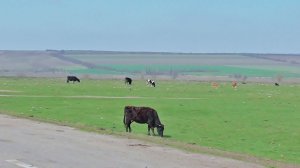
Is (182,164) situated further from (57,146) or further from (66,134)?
(66,134)

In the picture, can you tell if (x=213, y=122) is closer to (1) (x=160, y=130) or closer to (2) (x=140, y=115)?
(2) (x=140, y=115)

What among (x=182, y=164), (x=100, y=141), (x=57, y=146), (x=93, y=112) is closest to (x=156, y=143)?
(x=100, y=141)

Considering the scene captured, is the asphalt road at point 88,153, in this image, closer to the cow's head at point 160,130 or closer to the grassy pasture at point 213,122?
the grassy pasture at point 213,122

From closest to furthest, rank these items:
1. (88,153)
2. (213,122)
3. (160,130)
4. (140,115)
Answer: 1. (88,153)
2. (160,130)
3. (140,115)
4. (213,122)

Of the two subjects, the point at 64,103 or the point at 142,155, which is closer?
the point at 142,155

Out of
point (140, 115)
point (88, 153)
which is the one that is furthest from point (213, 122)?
point (88, 153)

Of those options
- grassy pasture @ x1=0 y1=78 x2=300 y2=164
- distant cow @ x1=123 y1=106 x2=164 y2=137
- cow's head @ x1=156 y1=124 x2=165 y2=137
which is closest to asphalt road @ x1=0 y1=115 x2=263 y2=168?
grassy pasture @ x1=0 y1=78 x2=300 y2=164

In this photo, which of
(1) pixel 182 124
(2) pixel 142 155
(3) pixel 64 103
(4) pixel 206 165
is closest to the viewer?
(4) pixel 206 165

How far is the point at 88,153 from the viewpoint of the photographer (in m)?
21.1

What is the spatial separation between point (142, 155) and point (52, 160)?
8.81 feet

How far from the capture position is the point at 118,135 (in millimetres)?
27469

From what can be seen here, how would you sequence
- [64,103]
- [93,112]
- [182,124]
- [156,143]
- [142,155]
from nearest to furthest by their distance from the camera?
[142,155] < [156,143] < [182,124] < [93,112] < [64,103]

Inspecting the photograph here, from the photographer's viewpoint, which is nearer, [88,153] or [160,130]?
[88,153]

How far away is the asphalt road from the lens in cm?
1895
